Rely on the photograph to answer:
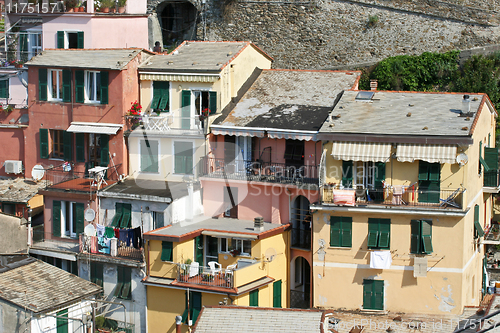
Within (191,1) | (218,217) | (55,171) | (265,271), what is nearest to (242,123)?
(218,217)

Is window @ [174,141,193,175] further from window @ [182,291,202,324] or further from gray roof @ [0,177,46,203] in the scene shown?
gray roof @ [0,177,46,203]

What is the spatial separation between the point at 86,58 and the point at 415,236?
17366 mm

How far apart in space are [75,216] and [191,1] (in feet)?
63.8

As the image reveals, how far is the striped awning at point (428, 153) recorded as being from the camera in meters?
32.7

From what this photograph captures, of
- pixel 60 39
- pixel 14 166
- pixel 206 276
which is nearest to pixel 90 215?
pixel 206 276

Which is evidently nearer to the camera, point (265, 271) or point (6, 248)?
point (265, 271)

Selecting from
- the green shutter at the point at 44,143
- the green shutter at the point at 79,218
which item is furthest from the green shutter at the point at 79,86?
the green shutter at the point at 79,218

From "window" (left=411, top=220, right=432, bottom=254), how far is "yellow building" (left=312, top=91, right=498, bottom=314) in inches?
1.6

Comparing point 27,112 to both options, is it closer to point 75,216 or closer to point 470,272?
point 75,216

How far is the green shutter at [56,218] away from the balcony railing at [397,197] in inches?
479

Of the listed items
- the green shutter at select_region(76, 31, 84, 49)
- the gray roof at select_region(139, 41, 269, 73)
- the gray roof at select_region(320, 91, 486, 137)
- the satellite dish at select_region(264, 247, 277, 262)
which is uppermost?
the green shutter at select_region(76, 31, 84, 49)

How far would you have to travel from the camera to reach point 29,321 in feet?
106

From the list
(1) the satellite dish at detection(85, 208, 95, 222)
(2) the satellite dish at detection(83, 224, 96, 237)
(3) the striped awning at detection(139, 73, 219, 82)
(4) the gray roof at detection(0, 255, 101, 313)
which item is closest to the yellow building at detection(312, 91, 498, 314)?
A: (3) the striped awning at detection(139, 73, 219, 82)

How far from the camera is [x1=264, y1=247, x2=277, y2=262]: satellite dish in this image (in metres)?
34.9
